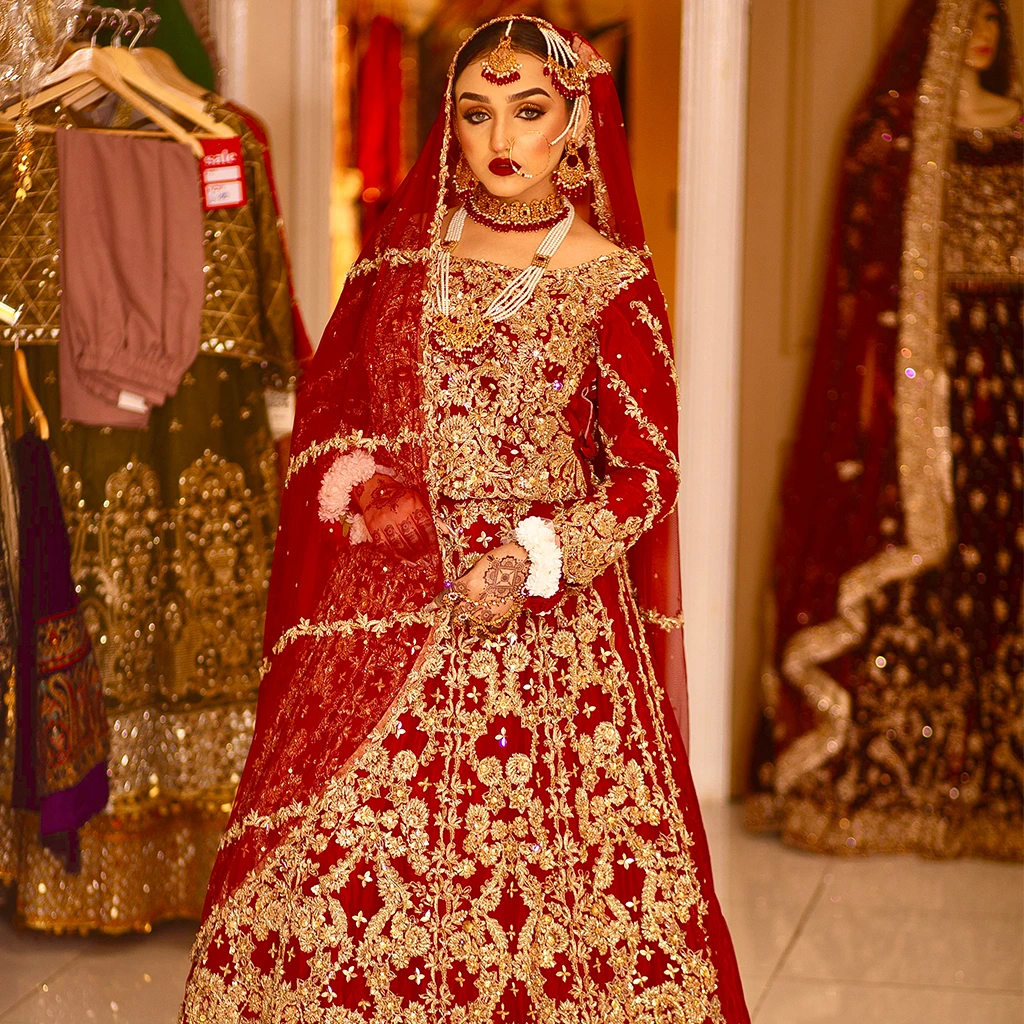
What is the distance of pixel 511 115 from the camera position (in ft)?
6.17

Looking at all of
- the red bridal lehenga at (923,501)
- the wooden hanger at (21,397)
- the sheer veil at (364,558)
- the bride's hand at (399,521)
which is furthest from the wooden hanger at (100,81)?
the red bridal lehenga at (923,501)

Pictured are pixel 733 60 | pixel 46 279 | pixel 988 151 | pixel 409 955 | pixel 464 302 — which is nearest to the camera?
pixel 409 955

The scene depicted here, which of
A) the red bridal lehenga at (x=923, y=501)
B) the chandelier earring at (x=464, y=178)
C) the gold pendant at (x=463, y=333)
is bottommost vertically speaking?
the red bridal lehenga at (x=923, y=501)

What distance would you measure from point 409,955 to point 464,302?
79 cm

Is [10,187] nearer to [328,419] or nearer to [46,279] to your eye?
[46,279]

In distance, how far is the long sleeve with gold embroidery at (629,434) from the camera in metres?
1.79

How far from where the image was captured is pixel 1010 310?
354 cm

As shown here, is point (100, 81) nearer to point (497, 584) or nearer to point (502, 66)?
point (502, 66)

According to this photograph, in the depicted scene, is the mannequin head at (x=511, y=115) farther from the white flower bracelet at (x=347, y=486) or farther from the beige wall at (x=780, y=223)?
the beige wall at (x=780, y=223)

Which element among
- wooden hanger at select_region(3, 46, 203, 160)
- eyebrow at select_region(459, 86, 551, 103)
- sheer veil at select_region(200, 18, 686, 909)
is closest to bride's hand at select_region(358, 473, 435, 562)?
sheer veil at select_region(200, 18, 686, 909)

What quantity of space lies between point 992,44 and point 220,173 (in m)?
1.87

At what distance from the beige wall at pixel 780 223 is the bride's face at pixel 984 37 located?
0.76 ft

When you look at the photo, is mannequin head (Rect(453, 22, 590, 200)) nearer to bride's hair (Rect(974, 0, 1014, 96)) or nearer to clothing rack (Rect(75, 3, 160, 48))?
clothing rack (Rect(75, 3, 160, 48))

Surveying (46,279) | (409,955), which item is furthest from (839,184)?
(409,955)
